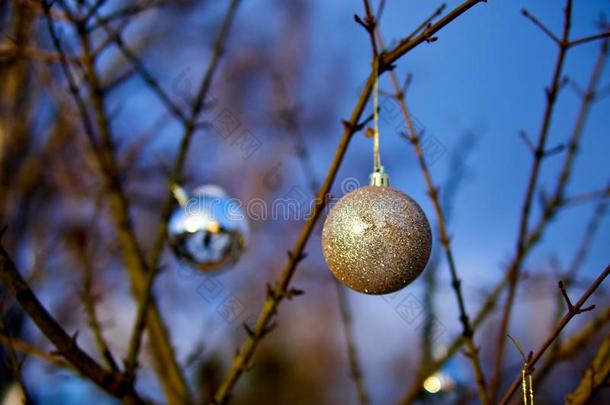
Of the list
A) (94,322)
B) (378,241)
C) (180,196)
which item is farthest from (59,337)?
(180,196)

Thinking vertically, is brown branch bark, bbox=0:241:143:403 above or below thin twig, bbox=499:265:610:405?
below

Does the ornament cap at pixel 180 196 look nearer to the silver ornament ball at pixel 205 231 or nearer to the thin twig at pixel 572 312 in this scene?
the silver ornament ball at pixel 205 231

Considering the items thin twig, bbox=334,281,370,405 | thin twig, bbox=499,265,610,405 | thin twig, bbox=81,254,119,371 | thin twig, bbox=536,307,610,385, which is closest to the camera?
thin twig, bbox=499,265,610,405

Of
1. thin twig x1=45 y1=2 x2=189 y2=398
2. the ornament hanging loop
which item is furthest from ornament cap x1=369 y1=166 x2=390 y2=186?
thin twig x1=45 y1=2 x2=189 y2=398

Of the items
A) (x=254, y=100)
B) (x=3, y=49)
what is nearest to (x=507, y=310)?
(x=3, y=49)

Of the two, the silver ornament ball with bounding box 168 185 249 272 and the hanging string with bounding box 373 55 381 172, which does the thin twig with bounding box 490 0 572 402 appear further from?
the silver ornament ball with bounding box 168 185 249 272

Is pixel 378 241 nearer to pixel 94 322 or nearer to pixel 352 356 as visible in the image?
pixel 94 322
